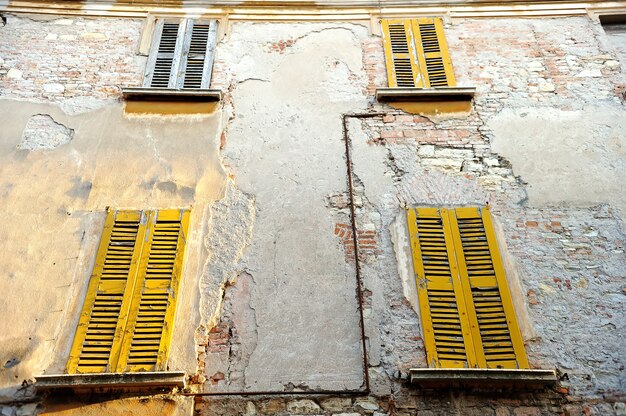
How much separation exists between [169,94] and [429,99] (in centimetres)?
301

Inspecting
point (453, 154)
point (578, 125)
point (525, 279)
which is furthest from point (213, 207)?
point (578, 125)

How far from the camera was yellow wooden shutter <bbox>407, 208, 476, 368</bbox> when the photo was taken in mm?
5125

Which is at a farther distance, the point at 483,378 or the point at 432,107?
the point at 432,107

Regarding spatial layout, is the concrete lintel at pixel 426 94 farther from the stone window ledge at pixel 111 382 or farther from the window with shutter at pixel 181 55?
the stone window ledge at pixel 111 382

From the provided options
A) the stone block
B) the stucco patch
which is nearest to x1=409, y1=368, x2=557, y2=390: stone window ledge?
the stone block

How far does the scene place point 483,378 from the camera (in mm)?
4867

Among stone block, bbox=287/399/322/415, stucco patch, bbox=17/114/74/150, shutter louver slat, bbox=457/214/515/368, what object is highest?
stucco patch, bbox=17/114/74/150

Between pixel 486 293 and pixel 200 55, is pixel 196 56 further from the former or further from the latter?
pixel 486 293

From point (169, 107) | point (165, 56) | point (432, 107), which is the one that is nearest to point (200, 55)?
point (165, 56)

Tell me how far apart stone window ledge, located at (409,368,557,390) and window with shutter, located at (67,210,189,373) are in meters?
2.19

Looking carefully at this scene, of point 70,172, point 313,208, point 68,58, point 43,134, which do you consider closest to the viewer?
point 313,208

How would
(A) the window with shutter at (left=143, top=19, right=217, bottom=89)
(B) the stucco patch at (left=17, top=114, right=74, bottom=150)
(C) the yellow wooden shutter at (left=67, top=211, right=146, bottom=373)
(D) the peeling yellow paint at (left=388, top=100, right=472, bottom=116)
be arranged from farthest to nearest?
(A) the window with shutter at (left=143, top=19, right=217, bottom=89), (D) the peeling yellow paint at (left=388, top=100, right=472, bottom=116), (B) the stucco patch at (left=17, top=114, right=74, bottom=150), (C) the yellow wooden shutter at (left=67, top=211, right=146, bottom=373)

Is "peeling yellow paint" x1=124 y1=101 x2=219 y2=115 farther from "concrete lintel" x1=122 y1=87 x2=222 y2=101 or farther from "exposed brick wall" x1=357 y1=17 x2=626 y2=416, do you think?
"exposed brick wall" x1=357 y1=17 x2=626 y2=416

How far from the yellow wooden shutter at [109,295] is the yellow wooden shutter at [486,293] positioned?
3.05 meters
